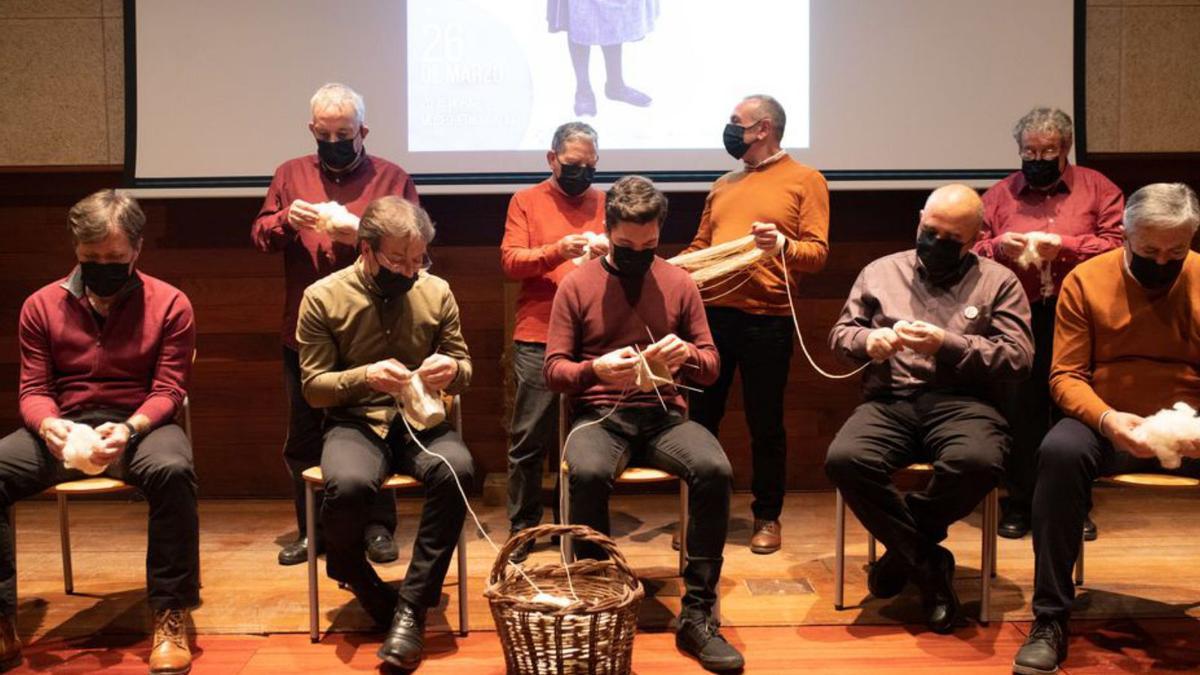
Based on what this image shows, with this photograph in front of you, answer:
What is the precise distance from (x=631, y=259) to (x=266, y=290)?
2296 mm

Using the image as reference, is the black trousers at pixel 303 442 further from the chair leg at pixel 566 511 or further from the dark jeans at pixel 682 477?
the dark jeans at pixel 682 477

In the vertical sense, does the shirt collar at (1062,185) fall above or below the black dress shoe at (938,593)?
→ above

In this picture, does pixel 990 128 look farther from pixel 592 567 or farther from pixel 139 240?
pixel 139 240

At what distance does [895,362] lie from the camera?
Result: 363cm

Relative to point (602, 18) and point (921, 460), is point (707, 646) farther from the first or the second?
point (602, 18)

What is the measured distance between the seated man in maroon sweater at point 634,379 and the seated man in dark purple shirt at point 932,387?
461 mm

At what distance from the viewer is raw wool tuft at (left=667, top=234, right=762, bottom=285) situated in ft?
13.1

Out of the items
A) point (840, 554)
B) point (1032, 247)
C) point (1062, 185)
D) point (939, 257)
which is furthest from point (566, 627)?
point (1062, 185)

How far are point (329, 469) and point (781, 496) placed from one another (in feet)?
5.93

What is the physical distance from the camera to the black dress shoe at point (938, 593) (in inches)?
134

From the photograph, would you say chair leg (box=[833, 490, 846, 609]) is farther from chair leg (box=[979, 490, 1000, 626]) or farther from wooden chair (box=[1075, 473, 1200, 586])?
wooden chair (box=[1075, 473, 1200, 586])

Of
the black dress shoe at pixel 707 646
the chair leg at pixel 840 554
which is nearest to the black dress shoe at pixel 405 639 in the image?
the black dress shoe at pixel 707 646

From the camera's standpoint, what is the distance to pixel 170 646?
3.18 m

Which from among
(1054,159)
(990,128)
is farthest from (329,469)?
(990,128)
